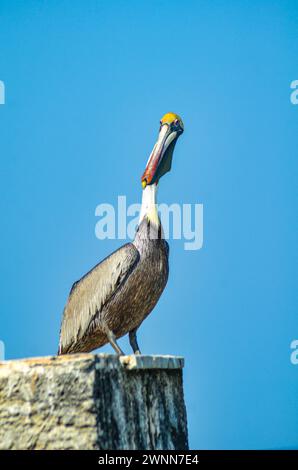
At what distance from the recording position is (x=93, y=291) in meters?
7.21

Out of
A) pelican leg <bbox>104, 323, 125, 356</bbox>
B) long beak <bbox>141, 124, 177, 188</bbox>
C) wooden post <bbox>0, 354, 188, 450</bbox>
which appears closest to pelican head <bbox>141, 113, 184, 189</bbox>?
long beak <bbox>141, 124, 177, 188</bbox>

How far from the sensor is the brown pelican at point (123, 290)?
7000 millimetres

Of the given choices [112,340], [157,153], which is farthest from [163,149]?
[112,340]

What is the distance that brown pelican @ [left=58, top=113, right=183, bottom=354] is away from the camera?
23.0 ft

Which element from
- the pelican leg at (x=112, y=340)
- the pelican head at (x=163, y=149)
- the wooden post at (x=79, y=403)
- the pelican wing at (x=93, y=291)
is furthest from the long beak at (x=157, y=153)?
the wooden post at (x=79, y=403)

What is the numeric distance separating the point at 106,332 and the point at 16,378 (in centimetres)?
115

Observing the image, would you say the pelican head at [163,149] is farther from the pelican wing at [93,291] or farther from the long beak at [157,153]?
the pelican wing at [93,291]

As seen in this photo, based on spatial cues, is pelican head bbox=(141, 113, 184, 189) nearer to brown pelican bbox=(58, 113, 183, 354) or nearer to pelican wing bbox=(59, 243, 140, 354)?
brown pelican bbox=(58, 113, 183, 354)

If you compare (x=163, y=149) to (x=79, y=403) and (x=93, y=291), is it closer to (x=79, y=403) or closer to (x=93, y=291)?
(x=93, y=291)

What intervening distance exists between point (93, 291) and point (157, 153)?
1301mm

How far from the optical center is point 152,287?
701 centimetres
